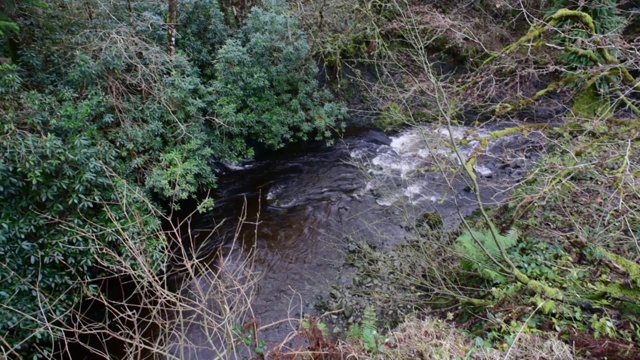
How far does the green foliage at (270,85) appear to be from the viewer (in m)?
7.73

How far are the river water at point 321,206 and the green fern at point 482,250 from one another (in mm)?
586

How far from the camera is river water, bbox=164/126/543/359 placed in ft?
18.5

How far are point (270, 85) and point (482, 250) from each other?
5995 mm

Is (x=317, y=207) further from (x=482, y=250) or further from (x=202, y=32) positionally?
(x=202, y=32)

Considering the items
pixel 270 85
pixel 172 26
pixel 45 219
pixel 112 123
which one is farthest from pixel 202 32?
pixel 45 219

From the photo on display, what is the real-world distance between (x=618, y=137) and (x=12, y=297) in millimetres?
7345

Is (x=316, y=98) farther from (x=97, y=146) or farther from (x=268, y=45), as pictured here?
(x=97, y=146)

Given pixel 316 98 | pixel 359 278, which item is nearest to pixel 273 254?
pixel 359 278

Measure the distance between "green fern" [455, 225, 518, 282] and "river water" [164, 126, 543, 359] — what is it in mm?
586

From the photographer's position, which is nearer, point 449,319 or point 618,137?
point 449,319

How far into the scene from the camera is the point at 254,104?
8102 millimetres

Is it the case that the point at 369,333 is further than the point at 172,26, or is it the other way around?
the point at 172,26

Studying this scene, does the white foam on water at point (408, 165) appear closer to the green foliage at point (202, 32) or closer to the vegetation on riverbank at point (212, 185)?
the vegetation on riverbank at point (212, 185)

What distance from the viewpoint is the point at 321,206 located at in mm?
7547
